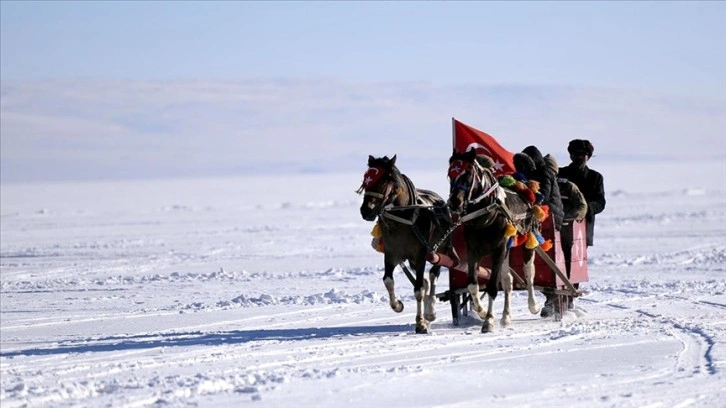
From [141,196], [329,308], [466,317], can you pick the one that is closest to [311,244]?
[329,308]

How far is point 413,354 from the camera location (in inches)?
419

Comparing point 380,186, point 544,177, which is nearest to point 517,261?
point 544,177

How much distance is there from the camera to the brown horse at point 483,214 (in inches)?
476

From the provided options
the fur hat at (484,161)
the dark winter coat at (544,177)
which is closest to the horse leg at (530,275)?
the dark winter coat at (544,177)

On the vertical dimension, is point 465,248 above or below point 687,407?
above

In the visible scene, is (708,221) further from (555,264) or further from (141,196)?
(141,196)

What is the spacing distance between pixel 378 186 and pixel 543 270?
2.57 m

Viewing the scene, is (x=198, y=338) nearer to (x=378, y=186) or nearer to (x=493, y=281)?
(x=378, y=186)

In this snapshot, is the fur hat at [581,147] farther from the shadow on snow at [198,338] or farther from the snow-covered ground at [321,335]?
the shadow on snow at [198,338]

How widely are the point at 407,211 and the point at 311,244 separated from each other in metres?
20.7

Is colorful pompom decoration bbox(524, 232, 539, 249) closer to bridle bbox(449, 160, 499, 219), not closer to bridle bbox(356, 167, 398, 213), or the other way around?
bridle bbox(449, 160, 499, 219)

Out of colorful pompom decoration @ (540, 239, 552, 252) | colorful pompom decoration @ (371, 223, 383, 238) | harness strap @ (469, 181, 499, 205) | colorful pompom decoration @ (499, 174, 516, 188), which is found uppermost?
colorful pompom decoration @ (499, 174, 516, 188)

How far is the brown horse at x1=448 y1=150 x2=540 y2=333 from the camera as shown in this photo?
12086mm

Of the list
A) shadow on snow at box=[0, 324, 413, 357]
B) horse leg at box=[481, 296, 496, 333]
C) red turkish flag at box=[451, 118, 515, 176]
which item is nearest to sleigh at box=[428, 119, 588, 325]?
red turkish flag at box=[451, 118, 515, 176]
